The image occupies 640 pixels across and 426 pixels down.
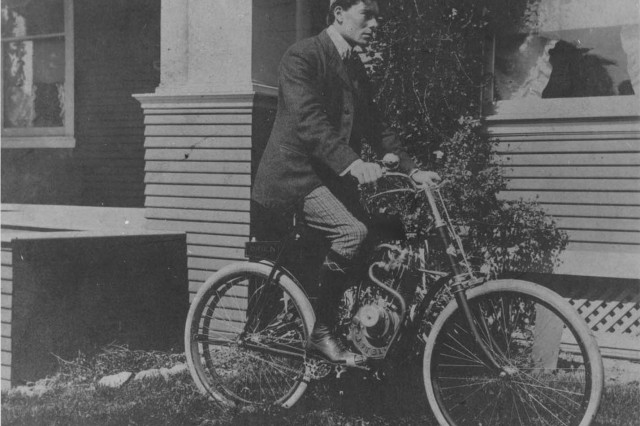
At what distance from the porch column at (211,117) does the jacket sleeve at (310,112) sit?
5.56 feet

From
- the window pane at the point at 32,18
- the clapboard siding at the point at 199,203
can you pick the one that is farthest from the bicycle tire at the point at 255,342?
the window pane at the point at 32,18

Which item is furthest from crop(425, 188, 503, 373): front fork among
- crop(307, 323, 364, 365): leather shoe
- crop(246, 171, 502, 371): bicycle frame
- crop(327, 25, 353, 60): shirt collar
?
crop(327, 25, 353, 60): shirt collar

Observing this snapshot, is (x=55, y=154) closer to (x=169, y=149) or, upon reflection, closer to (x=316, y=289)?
(x=169, y=149)

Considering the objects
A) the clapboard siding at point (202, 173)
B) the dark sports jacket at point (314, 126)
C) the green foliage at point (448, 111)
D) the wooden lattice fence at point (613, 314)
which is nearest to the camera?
the dark sports jacket at point (314, 126)

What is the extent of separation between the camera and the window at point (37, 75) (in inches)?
354

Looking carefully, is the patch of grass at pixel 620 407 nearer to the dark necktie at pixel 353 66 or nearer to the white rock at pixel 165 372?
the dark necktie at pixel 353 66

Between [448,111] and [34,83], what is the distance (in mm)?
6880

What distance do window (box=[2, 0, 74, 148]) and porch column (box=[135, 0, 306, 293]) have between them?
394 cm

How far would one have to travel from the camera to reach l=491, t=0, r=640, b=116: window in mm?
4930

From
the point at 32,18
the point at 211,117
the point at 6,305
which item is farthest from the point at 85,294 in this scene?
the point at 32,18

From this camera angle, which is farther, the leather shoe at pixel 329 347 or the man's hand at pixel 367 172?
the leather shoe at pixel 329 347

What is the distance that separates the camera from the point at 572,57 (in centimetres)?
512

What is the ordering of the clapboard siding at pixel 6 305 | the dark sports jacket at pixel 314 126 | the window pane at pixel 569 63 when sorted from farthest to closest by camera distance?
1. the window pane at pixel 569 63
2. the clapboard siding at pixel 6 305
3. the dark sports jacket at pixel 314 126

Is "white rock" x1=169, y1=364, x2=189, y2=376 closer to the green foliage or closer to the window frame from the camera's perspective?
the green foliage
